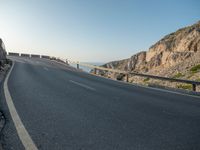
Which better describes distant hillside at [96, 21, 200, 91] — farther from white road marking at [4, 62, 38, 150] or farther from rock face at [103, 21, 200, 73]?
white road marking at [4, 62, 38, 150]

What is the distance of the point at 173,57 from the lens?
106 ft

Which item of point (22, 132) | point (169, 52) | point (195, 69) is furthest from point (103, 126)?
point (169, 52)

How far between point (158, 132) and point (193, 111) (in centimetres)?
295

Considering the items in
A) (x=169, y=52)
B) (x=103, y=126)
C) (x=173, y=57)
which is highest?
(x=169, y=52)

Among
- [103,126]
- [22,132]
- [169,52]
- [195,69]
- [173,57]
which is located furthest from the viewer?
[169,52]

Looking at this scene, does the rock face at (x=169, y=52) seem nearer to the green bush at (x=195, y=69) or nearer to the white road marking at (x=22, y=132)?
the green bush at (x=195, y=69)

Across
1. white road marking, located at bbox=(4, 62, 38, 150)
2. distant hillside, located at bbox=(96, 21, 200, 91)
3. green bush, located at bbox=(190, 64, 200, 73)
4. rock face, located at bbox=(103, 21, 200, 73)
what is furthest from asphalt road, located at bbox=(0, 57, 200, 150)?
rock face, located at bbox=(103, 21, 200, 73)

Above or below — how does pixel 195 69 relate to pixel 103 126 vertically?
above

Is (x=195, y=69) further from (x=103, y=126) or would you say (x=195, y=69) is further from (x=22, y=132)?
(x=22, y=132)

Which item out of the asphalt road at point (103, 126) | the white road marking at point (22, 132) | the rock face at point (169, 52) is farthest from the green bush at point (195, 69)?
the white road marking at point (22, 132)

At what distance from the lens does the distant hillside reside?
87.5 feet

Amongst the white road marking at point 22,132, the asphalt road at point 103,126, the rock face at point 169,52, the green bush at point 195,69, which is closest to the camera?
the white road marking at point 22,132

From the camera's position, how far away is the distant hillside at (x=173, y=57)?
26.7 meters

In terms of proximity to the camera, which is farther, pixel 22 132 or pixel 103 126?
pixel 103 126
